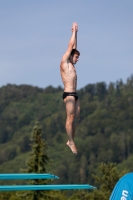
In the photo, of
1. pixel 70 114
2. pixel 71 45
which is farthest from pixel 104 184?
pixel 71 45

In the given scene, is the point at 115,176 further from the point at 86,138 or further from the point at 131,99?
the point at 131,99

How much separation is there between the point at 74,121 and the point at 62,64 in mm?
1074

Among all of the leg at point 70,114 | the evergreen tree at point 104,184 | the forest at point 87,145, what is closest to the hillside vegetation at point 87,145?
the forest at point 87,145

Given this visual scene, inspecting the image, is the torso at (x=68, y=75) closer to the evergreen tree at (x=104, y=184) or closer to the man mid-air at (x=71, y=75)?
the man mid-air at (x=71, y=75)

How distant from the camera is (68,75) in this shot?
12.5m

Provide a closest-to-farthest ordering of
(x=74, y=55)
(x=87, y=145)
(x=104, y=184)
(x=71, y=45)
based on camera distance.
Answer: (x=71, y=45)
(x=74, y=55)
(x=104, y=184)
(x=87, y=145)

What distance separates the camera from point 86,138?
18275 cm

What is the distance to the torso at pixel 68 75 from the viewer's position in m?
12.5

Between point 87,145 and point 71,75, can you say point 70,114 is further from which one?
point 87,145

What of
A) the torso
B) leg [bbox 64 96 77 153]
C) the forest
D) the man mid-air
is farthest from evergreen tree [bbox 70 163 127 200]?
the forest

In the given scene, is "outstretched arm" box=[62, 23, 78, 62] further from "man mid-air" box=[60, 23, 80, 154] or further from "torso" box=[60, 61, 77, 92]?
"torso" box=[60, 61, 77, 92]

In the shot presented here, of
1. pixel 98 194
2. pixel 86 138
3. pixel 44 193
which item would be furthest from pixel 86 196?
pixel 86 138

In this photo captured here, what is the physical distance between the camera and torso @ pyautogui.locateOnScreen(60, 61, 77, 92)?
1248cm

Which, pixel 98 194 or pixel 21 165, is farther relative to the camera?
pixel 21 165
